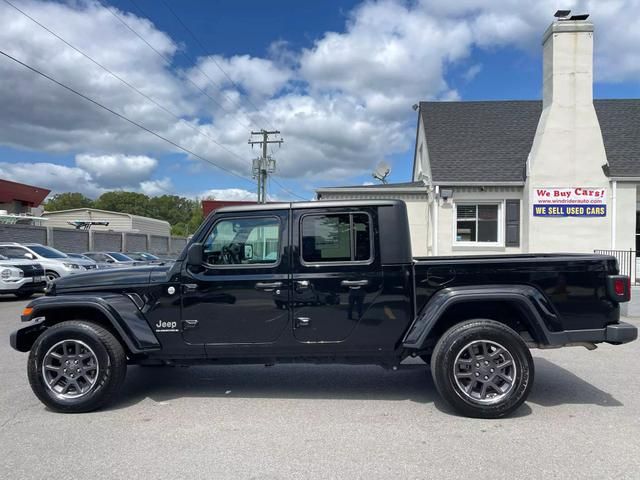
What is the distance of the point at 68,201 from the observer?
10112 cm

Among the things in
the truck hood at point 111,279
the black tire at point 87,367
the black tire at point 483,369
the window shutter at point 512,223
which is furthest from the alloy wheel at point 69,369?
the window shutter at point 512,223

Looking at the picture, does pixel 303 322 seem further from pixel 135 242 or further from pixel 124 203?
pixel 124 203

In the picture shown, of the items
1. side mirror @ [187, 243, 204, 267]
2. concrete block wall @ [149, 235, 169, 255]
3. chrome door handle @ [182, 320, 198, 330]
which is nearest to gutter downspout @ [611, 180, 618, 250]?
side mirror @ [187, 243, 204, 267]

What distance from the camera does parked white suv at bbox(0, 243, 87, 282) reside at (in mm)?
15445

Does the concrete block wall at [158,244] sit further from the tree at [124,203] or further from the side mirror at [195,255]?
the tree at [124,203]

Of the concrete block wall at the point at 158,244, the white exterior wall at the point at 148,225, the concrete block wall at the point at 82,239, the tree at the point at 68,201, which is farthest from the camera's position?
the tree at the point at 68,201

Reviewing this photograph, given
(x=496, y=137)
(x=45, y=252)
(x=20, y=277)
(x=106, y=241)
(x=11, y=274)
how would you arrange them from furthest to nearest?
1. (x=106, y=241)
2. (x=496, y=137)
3. (x=45, y=252)
4. (x=20, y=277)
5. (x=11, y=274)

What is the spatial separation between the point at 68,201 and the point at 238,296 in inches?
4307

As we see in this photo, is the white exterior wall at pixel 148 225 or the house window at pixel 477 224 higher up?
the white exterior wall at pixel 148 225

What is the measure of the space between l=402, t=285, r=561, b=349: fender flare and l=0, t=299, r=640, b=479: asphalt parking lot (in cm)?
72

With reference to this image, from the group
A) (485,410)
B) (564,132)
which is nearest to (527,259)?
(485,410)

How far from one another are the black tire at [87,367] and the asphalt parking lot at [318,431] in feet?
0.44

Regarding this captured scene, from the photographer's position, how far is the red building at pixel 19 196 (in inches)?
1415

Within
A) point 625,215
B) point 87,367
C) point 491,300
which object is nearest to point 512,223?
point 625,215
